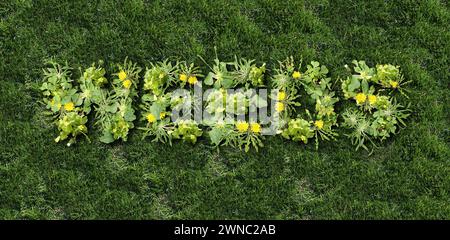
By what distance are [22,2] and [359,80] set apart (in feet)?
9.31

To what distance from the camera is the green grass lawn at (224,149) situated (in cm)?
489

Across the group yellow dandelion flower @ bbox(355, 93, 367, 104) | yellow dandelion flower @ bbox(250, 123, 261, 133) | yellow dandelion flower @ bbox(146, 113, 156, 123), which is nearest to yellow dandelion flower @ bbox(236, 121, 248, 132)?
yellow dandelion flower @ bbox(250, 123, 261, 133)

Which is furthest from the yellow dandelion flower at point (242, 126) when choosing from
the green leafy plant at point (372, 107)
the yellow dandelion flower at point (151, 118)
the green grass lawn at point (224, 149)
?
the green leafy plant at point (372, 107)

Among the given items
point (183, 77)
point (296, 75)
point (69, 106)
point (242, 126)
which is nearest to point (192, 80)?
point (183, 77)

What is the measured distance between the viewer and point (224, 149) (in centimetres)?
498

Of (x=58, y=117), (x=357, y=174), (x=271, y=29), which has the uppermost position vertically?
(x=271, y=29)

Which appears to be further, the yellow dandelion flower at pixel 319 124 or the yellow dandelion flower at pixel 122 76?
the yellow dandelion flower at pixel 122 76

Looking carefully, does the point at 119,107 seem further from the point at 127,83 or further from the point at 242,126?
the point at 242,126

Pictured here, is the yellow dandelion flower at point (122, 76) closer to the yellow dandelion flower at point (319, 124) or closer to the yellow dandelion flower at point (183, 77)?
the yellow dandelion flower at point (183, 77)

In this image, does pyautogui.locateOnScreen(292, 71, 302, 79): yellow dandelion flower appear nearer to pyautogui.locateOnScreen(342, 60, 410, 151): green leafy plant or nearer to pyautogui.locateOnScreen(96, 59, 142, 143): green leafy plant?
pyautogui.locateOnScreen(342, 60, 410, 151): green leafy plant

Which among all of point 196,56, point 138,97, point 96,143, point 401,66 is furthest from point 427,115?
point 96,143

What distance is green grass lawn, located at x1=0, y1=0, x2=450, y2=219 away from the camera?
Answer: 4891 millimetres

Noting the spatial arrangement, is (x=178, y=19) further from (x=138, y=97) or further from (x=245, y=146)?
(x=245, y=146)

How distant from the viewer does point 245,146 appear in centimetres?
491
